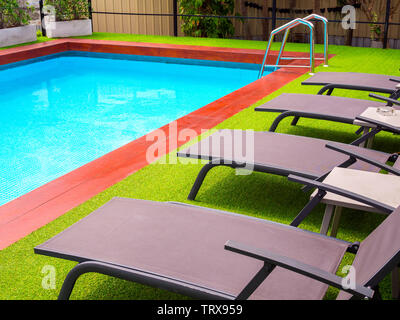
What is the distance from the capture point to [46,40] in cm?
1102

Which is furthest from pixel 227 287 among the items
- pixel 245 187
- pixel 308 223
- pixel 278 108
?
pixel 278 108

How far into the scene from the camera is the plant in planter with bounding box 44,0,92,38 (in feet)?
36.5

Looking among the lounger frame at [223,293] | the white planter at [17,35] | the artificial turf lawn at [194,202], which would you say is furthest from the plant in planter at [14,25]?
the lounger frame at [223,293]

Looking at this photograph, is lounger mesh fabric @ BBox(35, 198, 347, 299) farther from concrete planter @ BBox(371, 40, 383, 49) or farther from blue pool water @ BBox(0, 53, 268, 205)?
concrete planter @ BBox(371, 40, 383, 49)

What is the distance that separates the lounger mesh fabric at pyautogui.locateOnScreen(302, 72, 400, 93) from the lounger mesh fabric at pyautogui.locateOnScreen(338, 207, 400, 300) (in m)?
3.18

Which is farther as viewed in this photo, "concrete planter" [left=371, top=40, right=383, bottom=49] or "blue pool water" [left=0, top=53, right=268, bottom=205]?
"concrete planter" [left=371, top=40, right=383, bottom=49]

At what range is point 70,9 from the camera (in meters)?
11.4

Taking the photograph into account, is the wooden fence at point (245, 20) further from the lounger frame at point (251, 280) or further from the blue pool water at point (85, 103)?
the lounger frame at point (251, 280)

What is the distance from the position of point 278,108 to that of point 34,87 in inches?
229

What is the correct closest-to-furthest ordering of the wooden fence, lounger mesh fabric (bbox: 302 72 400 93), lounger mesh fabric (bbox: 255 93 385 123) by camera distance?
lounger mesh fabric (bbox: 255 93 385 123) < lounger mesh fabric (bbox: 302 72 400 93) < the wooden fence

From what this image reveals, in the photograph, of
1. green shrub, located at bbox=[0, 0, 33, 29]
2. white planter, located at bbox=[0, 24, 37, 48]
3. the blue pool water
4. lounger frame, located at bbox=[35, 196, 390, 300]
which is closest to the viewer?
lounger frame, located at bbox=[35, 196, 390, 300]

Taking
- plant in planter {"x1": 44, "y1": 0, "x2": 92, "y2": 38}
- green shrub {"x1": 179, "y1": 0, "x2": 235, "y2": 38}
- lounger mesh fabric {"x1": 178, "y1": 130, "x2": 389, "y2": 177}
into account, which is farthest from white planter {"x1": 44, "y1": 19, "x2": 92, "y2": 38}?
lounger mesh fabric {"x1": 178, "y1": 130, "x2": 389, "y2": 177}
